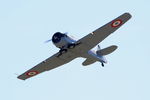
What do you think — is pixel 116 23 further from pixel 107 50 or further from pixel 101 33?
pixel 107 50

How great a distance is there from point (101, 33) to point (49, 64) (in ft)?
18.8

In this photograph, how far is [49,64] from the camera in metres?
40.2

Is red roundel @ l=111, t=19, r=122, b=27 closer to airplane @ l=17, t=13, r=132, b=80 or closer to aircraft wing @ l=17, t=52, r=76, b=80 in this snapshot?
airplane @ l=17, t=13, r=132, b=80

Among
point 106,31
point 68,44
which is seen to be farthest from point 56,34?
point 106,31

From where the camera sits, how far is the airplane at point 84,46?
36125 mm

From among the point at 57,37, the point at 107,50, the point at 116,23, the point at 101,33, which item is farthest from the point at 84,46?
the point at 116,23

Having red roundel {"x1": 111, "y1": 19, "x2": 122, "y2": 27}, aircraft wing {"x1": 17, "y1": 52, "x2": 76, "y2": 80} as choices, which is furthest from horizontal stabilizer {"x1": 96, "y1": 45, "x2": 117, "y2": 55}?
red roundel {"x1": 111, "y1": 19, "x2": 122, "y2": 27}

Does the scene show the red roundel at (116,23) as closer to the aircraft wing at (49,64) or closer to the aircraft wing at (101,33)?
the aircraft wing at (101,33)

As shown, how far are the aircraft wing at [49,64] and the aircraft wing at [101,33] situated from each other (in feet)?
4.84

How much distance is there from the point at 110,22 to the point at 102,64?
5.61 metres

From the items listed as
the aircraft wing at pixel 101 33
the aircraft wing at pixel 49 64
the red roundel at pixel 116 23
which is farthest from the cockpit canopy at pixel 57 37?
the red roundel at pixel 116 23

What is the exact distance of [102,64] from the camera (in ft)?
133

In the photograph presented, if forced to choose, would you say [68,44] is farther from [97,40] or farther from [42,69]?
[42,69]

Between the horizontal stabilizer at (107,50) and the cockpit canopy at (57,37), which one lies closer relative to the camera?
the cockpit canopy at (57,37)
